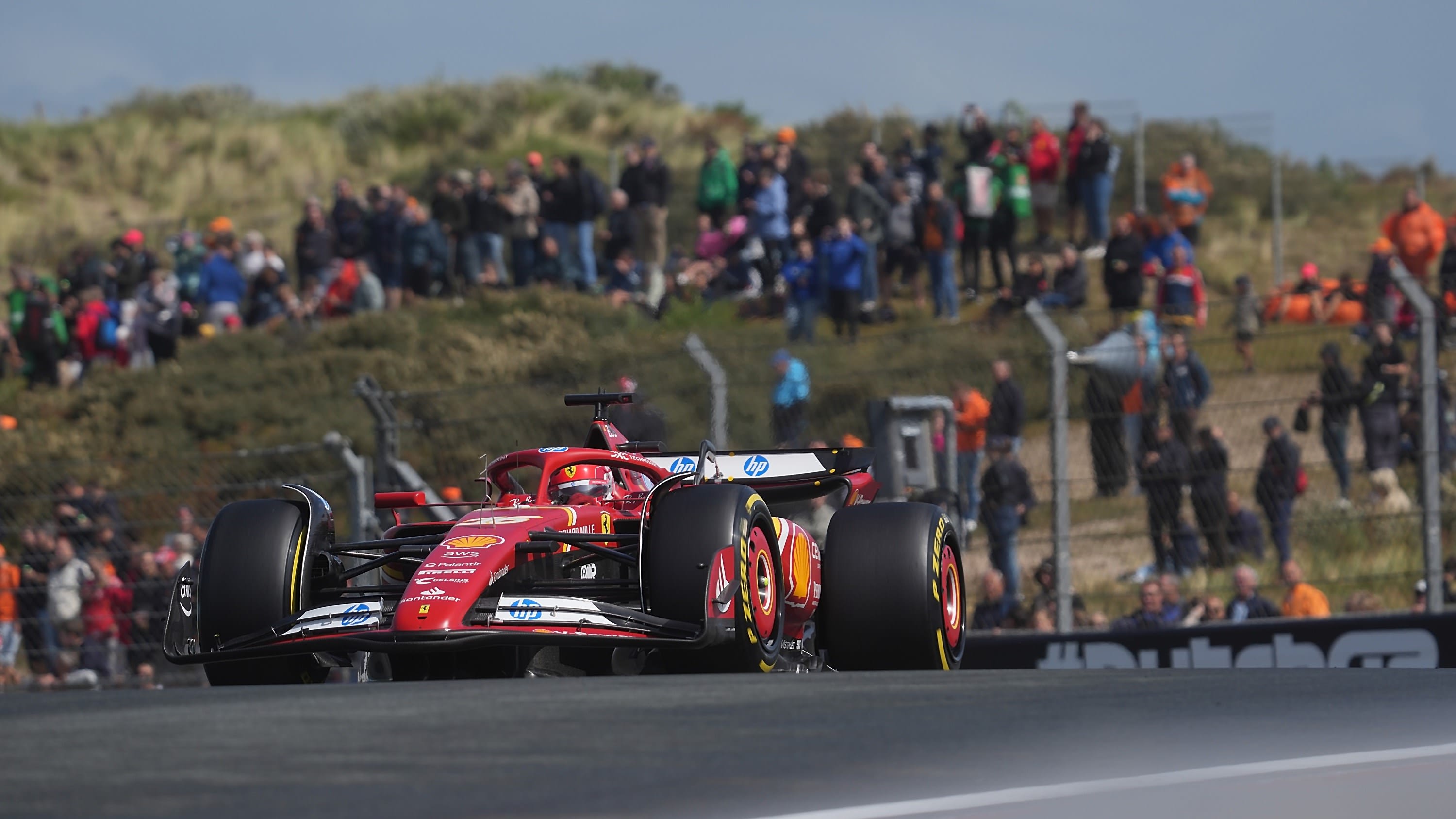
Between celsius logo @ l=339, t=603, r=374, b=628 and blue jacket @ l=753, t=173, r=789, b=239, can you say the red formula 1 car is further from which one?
blue jacket @ l=753, t=173, r=789, b=239

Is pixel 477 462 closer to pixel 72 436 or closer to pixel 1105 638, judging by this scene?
pixel 1105 638

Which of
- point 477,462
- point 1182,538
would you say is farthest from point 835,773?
point 477,462

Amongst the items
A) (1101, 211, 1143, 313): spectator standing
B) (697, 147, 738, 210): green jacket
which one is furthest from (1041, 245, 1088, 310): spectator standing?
(697, 147, 738, 210): green jacket

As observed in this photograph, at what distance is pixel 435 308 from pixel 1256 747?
20.2 metres

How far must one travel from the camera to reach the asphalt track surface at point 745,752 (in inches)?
110

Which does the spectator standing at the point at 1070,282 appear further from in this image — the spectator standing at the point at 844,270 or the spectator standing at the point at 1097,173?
the spectator standing at the point at 1097,173

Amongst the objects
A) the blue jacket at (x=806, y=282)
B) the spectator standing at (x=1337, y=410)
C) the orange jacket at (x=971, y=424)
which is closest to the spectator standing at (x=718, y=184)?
the blue jacket at (x=806, y=282)

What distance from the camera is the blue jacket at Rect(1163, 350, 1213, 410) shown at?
10.4 meters

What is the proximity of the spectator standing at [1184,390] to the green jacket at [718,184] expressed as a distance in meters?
11.9

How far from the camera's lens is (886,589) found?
664 centimetres

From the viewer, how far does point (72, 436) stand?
2031cm

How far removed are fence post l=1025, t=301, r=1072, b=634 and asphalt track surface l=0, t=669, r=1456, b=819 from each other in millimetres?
6069

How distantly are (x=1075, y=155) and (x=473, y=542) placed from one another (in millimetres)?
14664

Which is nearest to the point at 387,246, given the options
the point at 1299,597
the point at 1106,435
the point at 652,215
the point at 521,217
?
the point at 521,217
